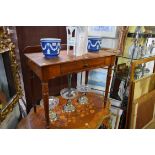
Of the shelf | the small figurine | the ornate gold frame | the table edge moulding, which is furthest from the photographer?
the small figurine

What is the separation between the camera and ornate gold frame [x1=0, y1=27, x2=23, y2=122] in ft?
3.34

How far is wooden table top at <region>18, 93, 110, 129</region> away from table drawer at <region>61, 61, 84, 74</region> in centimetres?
46

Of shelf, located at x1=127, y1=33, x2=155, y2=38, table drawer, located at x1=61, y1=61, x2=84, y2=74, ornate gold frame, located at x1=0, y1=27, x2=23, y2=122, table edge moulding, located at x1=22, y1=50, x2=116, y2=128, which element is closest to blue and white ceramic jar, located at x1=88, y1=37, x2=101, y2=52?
table edge moulding, located at x1=22, y1=50, x2=116, y2=128

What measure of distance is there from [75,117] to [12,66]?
642 mm

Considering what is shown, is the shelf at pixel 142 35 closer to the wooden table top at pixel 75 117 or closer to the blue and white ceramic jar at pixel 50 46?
the wooden table top at pixel 75 117

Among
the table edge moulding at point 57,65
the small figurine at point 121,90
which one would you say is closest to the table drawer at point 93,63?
the table edge moulding at point 57,65

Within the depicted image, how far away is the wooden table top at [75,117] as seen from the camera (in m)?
1.18

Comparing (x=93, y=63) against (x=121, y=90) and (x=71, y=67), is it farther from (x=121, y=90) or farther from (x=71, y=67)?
(x=121, y=90)

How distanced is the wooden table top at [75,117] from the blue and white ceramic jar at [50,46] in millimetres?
536

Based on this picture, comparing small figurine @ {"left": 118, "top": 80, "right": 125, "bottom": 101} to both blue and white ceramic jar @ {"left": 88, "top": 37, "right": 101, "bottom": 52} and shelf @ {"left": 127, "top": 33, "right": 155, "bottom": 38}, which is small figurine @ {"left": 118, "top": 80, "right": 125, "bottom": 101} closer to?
shelf @ {"left": 127, "top": 33, "right": 155, "bottom": 38}
